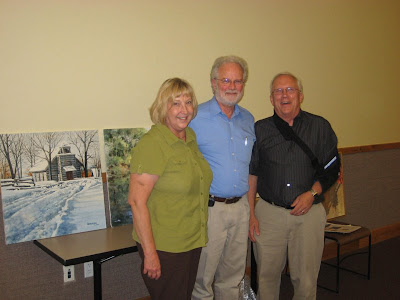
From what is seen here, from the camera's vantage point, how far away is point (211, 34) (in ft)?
9.91

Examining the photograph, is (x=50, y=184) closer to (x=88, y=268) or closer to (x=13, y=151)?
(x=13, y=151)

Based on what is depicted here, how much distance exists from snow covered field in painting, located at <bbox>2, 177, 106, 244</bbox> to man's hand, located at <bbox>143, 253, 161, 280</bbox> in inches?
31.3

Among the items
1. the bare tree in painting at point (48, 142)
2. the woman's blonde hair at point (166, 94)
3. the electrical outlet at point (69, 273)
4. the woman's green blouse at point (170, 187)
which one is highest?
the woman's blonde hair at point (166, 94)

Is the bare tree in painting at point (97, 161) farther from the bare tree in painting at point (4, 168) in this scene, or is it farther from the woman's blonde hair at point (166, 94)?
the woman's blonde hair at point (166, 94)

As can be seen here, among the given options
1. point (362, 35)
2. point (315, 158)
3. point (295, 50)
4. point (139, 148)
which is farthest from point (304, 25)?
point (139, 148)

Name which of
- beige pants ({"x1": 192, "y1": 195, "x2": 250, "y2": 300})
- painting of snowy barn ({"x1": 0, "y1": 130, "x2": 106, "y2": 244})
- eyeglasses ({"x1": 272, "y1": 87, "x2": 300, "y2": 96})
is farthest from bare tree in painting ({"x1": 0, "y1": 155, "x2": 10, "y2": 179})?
eyeglasses ({"x1": 272, "y1": 87, "x2": 300, "y2": 96})

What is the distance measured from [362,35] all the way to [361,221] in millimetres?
1892

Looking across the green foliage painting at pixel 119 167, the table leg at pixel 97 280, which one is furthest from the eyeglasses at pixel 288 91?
the table leg at pixel 97 280

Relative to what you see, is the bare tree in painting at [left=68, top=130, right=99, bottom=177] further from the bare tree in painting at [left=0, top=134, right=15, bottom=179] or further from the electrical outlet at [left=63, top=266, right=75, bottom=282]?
the electrical outlet at [left=63, top=266, right=75, bottom=282]

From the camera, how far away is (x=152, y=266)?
185cm

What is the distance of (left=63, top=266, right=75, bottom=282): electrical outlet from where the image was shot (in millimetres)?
2557

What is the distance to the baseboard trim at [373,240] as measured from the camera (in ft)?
13.1

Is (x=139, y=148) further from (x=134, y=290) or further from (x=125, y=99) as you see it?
(x=134, y=290)

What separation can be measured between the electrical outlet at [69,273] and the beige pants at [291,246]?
45.6 inches
